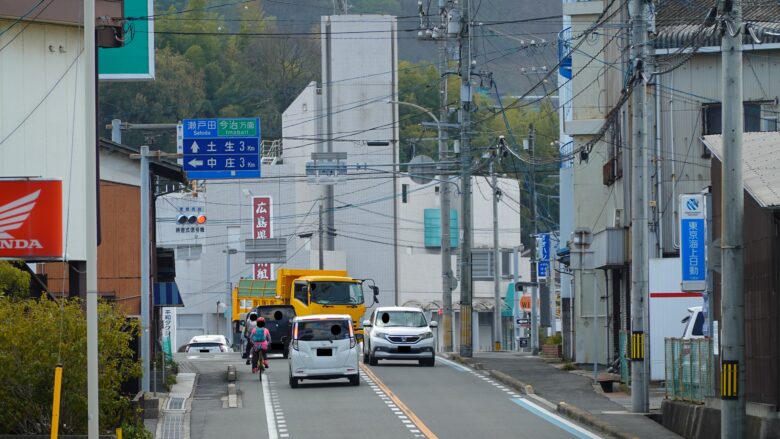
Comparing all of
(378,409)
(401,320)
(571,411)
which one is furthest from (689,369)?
(401,320)

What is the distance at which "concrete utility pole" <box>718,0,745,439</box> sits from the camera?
18.7 m

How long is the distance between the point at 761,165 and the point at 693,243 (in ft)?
21.2

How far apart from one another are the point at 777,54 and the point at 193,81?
2675 inches

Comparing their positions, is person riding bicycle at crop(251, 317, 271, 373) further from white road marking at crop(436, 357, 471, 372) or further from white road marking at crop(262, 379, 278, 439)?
white road marking at crop(436, 357, 471, 372)

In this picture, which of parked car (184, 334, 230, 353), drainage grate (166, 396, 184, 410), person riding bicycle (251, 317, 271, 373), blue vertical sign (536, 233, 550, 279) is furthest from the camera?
parked car (184, 334, 230, 353)

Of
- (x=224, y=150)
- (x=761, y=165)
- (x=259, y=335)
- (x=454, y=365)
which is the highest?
(x=224, y=150)

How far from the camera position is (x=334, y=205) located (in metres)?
77.7

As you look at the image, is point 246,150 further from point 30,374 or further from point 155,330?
point 30,374

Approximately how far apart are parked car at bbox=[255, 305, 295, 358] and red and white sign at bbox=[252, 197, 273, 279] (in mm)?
24254

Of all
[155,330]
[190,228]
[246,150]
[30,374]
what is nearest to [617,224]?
[246,150]

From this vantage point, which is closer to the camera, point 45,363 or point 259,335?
point 45,363

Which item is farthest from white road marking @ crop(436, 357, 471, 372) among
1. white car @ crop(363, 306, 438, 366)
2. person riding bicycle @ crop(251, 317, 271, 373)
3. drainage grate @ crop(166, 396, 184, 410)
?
drainage grate @ crop(166, 396, 184, 410)

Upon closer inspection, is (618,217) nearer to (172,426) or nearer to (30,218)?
(172,426)

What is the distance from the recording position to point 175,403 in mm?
29984
